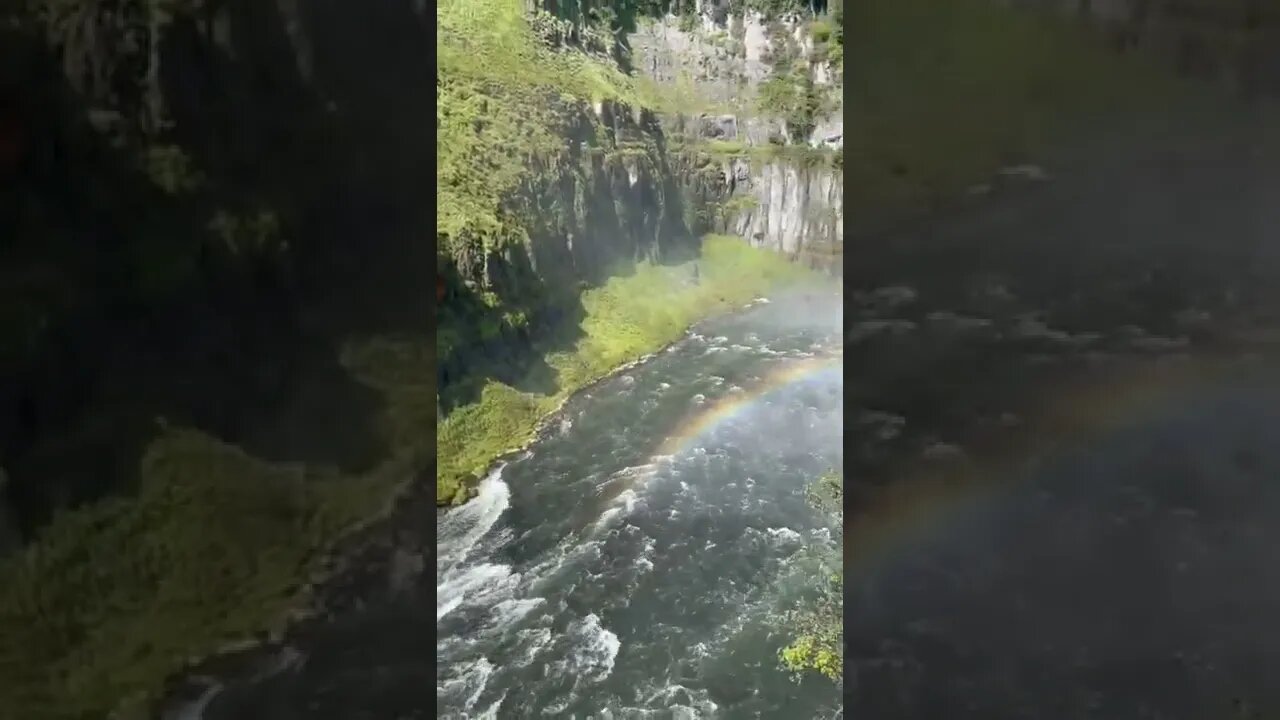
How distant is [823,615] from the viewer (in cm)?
192

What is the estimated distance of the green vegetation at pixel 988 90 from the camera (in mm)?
1313

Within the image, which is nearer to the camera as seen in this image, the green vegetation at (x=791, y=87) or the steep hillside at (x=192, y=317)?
the steep hillside at (x=192, y=317)

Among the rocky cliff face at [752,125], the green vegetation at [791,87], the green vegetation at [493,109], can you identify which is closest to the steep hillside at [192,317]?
the green vegetation at [493,109]

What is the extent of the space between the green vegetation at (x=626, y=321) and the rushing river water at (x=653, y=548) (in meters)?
0.05

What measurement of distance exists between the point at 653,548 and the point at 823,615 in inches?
15.6

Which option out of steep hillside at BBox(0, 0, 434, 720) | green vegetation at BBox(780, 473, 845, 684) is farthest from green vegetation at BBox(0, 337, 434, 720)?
green vegetation at BBox(780, 473, 845, 684)

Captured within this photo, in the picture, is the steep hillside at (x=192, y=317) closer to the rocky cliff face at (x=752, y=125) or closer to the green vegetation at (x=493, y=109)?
the green vegetation at (x=493, y=109)

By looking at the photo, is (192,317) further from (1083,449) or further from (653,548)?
(1083,449)

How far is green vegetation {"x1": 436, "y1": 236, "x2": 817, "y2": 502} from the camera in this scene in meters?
1.94

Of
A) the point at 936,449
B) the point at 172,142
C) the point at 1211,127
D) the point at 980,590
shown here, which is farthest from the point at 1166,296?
the point at 172,142

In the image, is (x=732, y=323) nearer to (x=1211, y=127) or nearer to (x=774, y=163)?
(x=774, y=163)

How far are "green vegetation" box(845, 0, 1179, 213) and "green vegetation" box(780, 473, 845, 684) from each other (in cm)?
83

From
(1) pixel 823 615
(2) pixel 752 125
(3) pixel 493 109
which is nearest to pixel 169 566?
(3) pixel 493 109

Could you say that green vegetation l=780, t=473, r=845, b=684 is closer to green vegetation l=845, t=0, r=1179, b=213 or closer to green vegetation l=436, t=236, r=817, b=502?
green vegetation l=436, t=236, r=817, b=502
